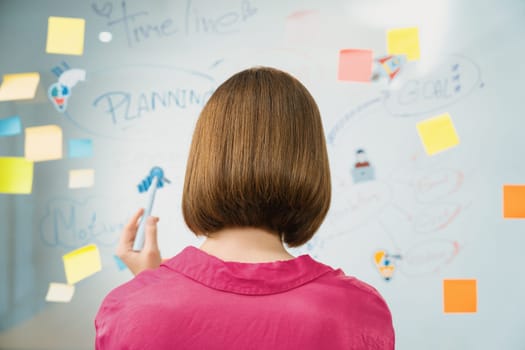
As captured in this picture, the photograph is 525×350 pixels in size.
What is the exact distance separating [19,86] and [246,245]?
4.13 feet

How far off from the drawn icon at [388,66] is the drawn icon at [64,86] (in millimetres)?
866

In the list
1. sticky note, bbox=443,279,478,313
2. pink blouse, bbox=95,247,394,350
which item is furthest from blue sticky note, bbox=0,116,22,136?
sticky note, bbox=443,279,478,313

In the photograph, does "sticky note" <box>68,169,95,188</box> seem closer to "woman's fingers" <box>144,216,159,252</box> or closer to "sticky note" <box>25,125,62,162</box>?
"sticky note" <box>25,125,62,162</box>

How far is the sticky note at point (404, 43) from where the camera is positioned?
1.45m

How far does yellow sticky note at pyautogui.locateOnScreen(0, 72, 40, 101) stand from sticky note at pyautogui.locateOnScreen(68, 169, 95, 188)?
273 millimetres

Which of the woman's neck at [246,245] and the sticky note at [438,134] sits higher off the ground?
the sticky note at [438,134]

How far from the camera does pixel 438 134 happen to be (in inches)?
57.0

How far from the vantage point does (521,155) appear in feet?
4.73

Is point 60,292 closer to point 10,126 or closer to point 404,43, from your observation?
point 10,126

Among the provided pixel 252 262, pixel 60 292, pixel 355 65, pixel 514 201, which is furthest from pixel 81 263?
pixel 514 201

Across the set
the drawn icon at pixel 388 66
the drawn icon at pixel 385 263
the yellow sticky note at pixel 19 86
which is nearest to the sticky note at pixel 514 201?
the drawn icon at pixel 385 263

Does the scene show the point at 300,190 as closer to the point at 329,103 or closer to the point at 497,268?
the point at 329,103

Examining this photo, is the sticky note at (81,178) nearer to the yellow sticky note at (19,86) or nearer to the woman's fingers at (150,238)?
the yellow sticky note at (19,86)

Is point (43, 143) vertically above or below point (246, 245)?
above
